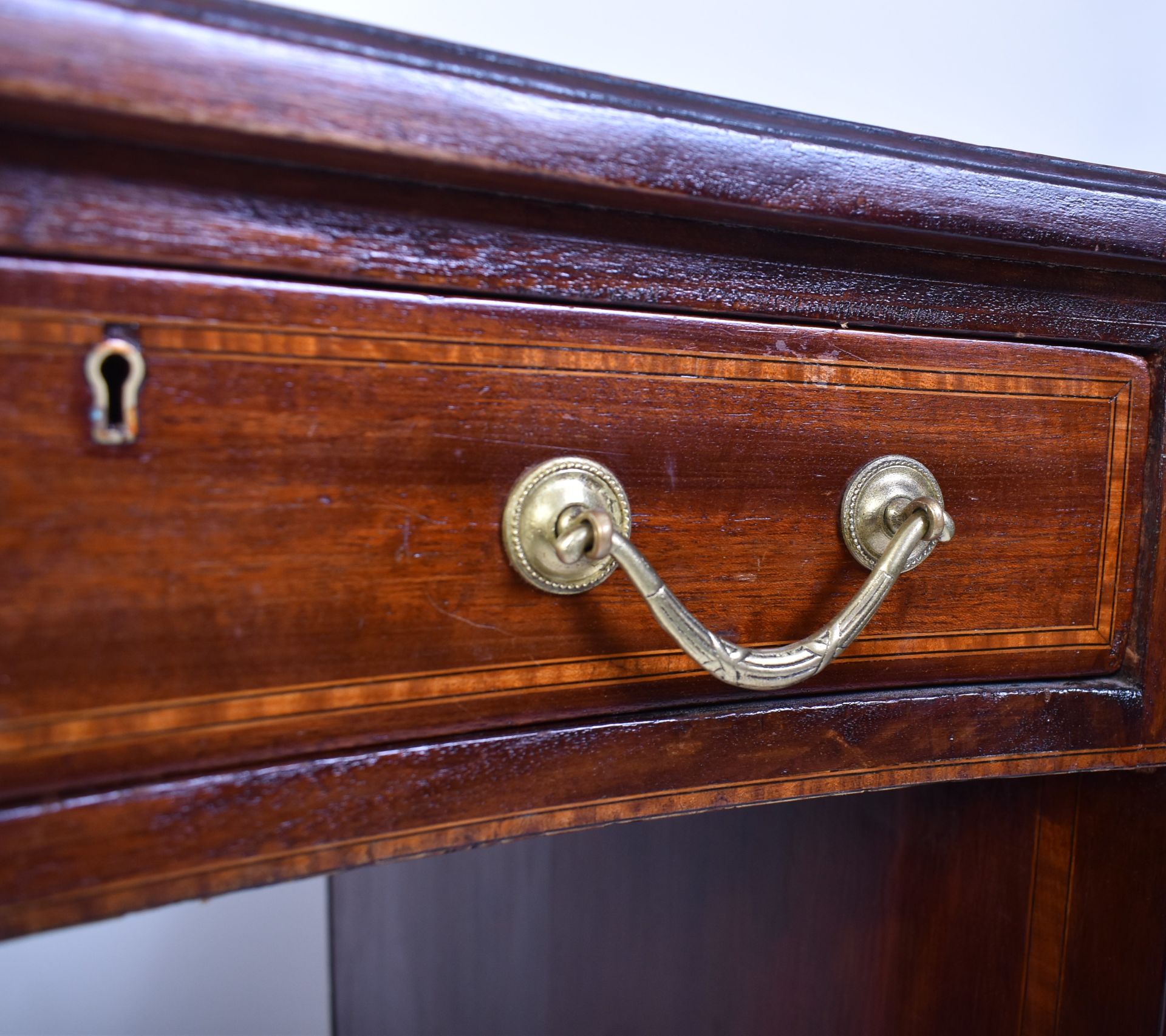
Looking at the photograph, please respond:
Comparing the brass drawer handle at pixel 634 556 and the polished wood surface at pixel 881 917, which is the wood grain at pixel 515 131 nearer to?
the brass drawer handle at pixel 634 556

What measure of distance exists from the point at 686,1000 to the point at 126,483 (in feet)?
1.27

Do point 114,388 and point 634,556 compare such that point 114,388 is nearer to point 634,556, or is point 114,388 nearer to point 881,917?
point 634,556

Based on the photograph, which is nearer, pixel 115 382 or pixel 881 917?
pixel 115 382

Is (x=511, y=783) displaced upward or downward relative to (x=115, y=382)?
downward

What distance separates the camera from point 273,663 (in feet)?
0.79

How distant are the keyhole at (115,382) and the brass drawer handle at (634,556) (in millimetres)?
99

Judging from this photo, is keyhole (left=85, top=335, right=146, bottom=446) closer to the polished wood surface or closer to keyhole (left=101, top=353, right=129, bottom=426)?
keyhole (left=101, top=353, right=129, bottom=426)

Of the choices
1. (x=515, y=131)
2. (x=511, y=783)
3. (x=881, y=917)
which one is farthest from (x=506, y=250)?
(x=881, y=917)

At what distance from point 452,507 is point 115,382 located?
0.29ft

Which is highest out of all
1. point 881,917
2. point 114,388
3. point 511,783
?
point 114,388

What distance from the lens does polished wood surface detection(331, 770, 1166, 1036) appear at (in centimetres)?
38

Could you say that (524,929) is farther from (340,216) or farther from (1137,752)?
(340,216)

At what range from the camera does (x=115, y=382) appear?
22 centimetres

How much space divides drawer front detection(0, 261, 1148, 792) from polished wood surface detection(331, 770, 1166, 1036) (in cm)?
10
